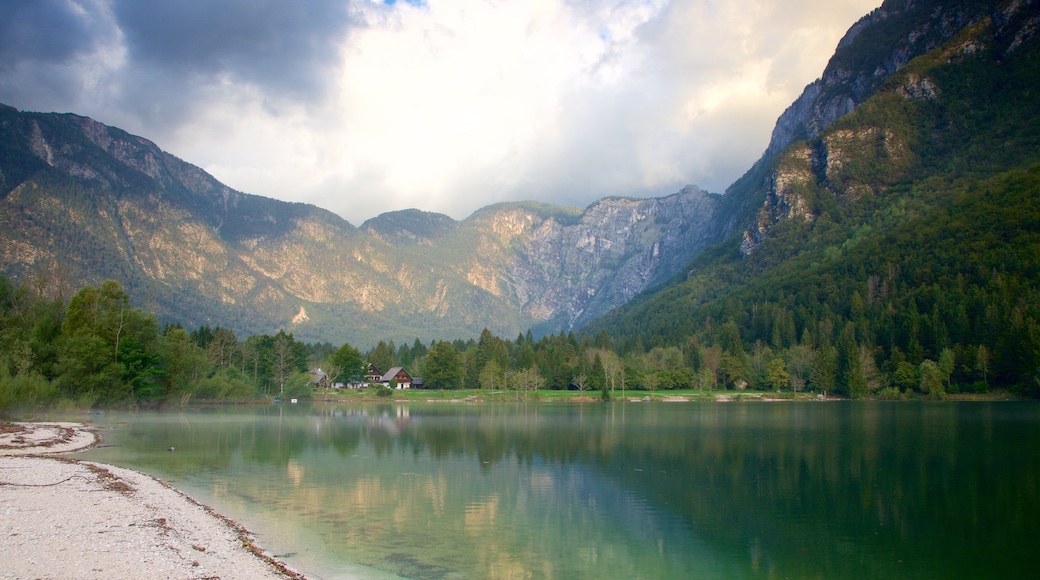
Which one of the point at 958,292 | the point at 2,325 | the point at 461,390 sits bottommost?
the point at 461,390

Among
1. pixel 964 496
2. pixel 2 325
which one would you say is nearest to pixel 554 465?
pixel 964 496

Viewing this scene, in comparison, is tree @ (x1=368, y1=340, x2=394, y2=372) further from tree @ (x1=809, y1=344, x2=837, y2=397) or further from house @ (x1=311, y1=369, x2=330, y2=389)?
tree @ (x1=809, y1=344, x2=837, y2=397)

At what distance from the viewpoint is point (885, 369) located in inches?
4569

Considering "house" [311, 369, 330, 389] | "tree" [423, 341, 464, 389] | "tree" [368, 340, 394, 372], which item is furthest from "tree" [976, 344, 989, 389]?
"tree" [368, 340, 394, 372]

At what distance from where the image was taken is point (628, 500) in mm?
26562

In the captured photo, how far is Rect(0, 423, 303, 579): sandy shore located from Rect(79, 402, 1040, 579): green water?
1470 millimetres

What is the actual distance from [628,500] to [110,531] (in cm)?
1803

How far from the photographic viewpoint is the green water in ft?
58.8

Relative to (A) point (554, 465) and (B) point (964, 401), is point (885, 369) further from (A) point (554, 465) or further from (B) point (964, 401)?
(A) point (554, 465)

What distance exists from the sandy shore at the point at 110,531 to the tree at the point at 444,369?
4285 inches

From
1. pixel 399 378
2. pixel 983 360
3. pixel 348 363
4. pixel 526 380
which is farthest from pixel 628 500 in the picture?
pixel 399 378

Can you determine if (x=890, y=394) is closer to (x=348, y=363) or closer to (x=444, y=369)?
(x=444, y=369)

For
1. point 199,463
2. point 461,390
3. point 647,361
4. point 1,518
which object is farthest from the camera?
point 647,361

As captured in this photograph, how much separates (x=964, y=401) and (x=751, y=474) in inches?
3476
